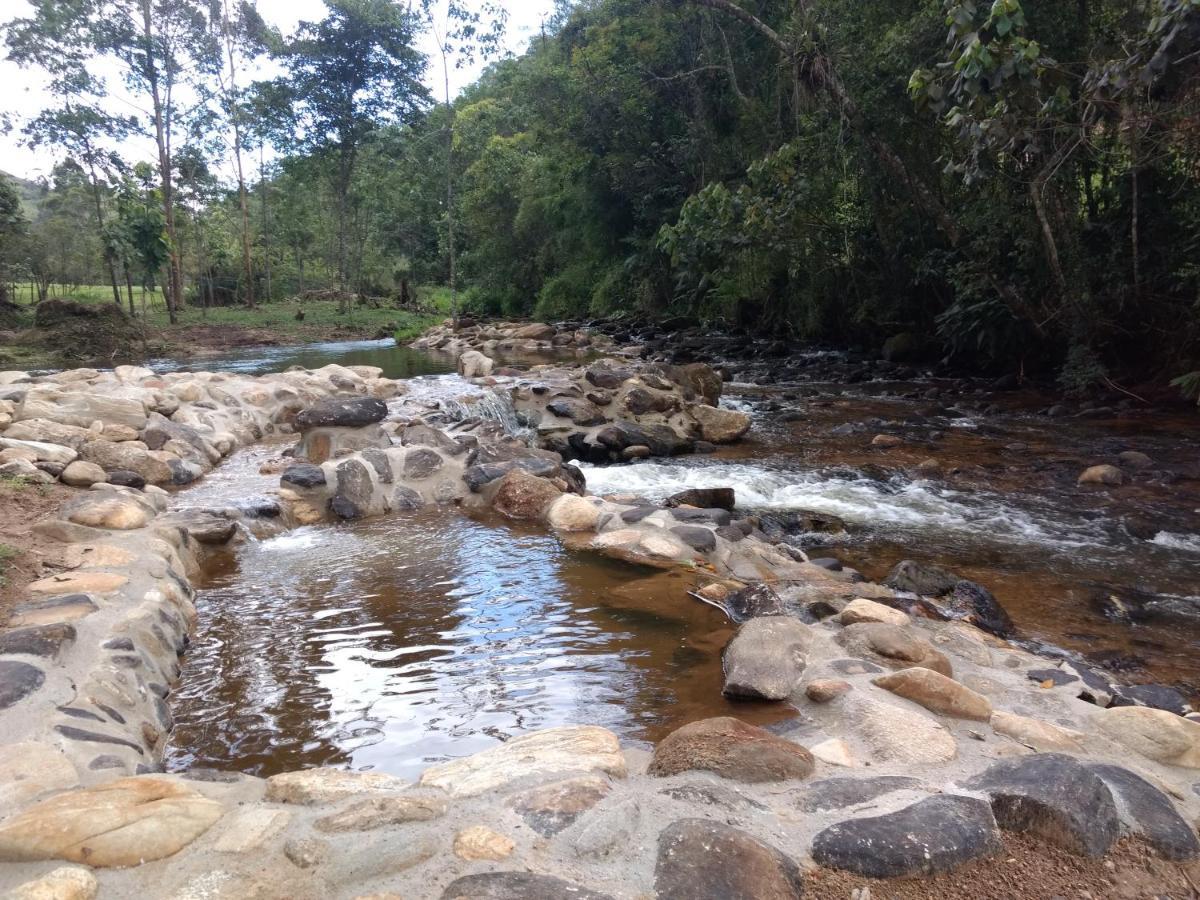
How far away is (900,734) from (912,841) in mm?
696

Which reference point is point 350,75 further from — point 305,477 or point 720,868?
point 720,868

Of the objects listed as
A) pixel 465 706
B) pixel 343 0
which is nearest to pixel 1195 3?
pixel 465 706

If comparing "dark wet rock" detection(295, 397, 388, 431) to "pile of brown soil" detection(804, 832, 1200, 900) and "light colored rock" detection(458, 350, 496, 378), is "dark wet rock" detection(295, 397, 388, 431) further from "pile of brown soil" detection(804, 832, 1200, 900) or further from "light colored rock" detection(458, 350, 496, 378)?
"pile of brown soil" detection(804, 832, 1200, 900)

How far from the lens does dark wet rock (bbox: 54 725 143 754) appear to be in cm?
260

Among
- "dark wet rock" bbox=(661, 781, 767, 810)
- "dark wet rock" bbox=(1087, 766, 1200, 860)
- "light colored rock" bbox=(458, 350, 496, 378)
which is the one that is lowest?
"dark wet rock" bbox=(1087, 766, 1200, 860)

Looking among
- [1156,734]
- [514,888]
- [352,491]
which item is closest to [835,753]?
[1156,734]

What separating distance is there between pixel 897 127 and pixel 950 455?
5441 millimetres

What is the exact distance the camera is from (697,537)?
5242 mm

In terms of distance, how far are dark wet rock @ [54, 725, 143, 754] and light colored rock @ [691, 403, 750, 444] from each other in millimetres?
7756

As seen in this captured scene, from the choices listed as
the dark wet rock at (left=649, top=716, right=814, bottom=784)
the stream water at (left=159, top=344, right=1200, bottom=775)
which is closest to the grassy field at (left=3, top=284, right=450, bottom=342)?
the stream water at (left=159, top=344, right=1200, bottom=775)

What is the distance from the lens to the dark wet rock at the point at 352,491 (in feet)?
20.0

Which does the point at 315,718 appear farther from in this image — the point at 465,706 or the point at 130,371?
the point at 130,371

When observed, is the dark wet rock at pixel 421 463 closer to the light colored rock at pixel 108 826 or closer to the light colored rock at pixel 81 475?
the light colored rock at pixel 81 475

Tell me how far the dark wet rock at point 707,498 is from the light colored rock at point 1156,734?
13.7 ft
